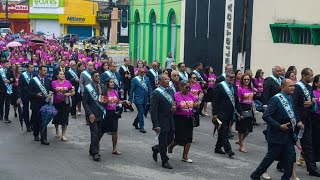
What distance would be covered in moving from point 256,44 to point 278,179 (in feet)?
47.2

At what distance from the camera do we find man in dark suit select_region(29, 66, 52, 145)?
43.7ft

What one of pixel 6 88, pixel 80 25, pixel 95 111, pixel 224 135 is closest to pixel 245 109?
pixel 224 135

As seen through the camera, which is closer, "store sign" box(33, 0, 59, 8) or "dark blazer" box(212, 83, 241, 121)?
"dark blazer" box(212, 83, 241, 121)

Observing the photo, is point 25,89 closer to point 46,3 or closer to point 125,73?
point 125,73

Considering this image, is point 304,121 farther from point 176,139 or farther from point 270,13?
point 270,13

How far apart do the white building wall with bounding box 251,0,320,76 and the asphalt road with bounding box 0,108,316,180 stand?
7424 millimetres

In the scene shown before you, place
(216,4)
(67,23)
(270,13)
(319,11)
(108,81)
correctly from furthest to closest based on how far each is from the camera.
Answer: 1. (67,23)
2. (216,4)
3. (270,13)
4. (319,11)
5. (108,81)

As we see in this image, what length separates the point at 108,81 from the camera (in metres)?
12.2

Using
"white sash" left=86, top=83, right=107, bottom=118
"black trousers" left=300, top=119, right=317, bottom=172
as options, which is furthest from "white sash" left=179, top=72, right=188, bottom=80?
"black trousers" left=300, top=119, right=317, bottom=172

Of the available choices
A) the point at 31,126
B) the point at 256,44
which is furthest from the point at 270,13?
the point at 31,126

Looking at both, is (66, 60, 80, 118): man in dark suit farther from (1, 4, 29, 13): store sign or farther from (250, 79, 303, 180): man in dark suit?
(1, 4, 29, 13): store sign

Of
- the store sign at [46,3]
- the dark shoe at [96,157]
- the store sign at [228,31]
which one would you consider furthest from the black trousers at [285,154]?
the store sign at [46,3]

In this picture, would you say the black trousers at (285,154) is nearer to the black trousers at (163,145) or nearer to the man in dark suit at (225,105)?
the black trousers at (163,145)

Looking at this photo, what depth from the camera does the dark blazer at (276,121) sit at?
9289 mm
